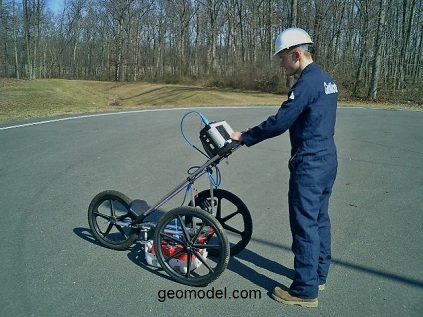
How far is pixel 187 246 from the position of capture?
3.28m

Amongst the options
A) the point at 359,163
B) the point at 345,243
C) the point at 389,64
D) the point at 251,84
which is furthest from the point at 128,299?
the point at 389,64

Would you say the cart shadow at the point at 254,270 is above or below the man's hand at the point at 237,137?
below

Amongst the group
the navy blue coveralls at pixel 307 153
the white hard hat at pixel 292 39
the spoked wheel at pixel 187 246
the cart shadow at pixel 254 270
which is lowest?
the cart shadow at pixel 254 270

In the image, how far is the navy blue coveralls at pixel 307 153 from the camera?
2799 millimetres

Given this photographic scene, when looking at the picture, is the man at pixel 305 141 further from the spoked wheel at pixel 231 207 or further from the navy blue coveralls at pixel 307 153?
the spoked wheel at pixel 231 207

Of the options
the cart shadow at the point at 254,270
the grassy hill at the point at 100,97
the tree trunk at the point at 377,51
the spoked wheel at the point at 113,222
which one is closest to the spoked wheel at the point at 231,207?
the cart shadow at the point at 254,270

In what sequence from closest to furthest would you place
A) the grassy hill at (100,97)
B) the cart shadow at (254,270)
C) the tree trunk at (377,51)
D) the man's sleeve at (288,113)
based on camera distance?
the man's sleeve at (288,113), the cart shadow at (254,270), the grassy hill at (100,97), the tree trunk at (377,51)

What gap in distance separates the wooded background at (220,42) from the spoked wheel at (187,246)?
2369cm

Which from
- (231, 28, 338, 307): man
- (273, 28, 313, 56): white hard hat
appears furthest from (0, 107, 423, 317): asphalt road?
(273, 28, 313, 56): white hard hat

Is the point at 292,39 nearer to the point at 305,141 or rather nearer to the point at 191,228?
the point at 305,141

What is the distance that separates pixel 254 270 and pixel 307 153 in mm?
1367

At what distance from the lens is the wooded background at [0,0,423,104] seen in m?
28.7

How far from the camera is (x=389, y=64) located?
118 feet

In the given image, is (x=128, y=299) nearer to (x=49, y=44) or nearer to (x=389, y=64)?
(x=389, y=64)
